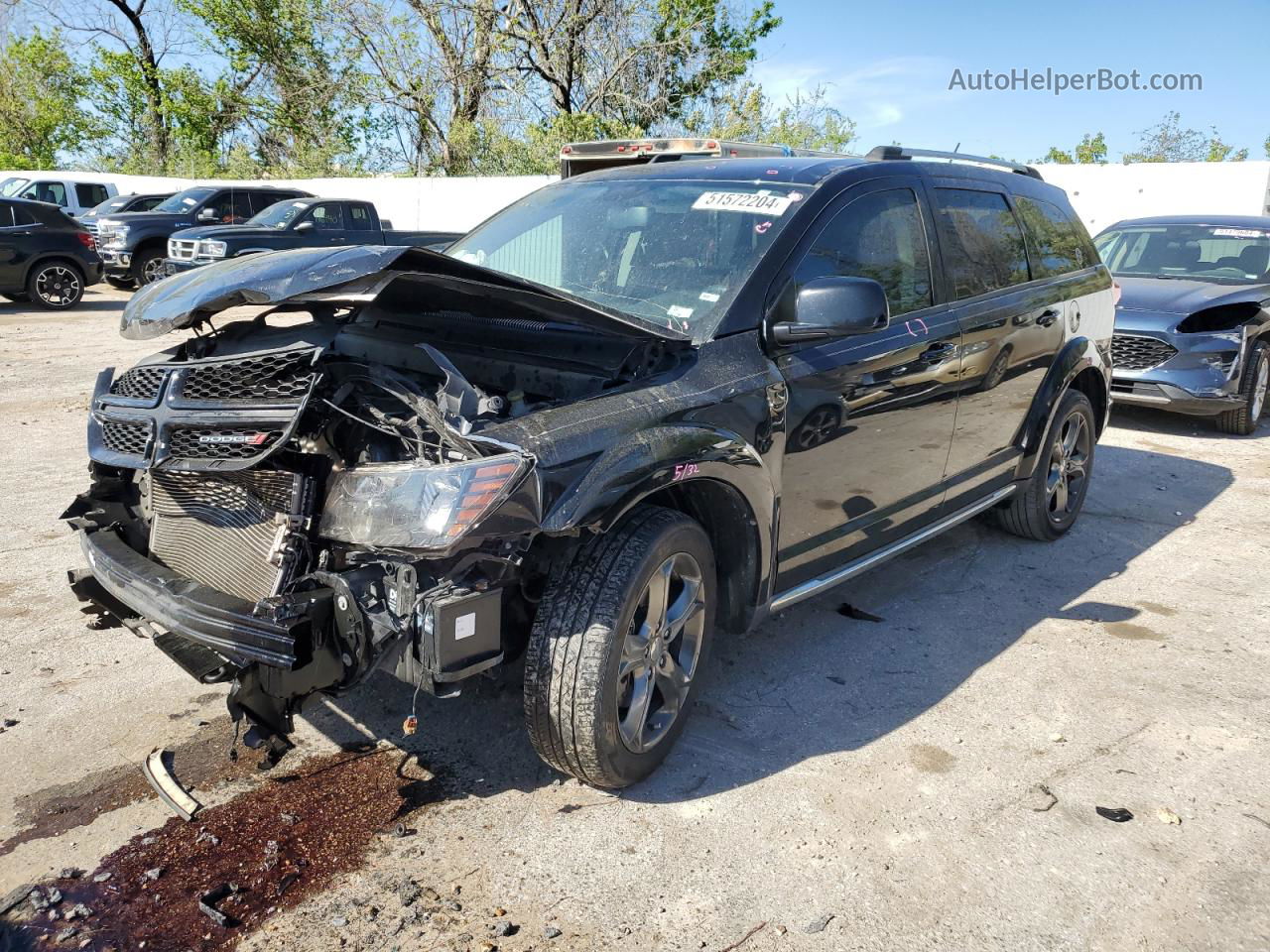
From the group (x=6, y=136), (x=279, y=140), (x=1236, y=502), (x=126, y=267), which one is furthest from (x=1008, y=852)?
(x=6, y=136)

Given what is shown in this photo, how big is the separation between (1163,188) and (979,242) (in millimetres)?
16259

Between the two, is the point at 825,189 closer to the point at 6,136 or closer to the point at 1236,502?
the point at 1236,502

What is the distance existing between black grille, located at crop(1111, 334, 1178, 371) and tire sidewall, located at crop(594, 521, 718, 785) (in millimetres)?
6415

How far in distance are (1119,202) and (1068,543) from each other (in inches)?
610

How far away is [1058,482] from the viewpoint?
5.51 metres

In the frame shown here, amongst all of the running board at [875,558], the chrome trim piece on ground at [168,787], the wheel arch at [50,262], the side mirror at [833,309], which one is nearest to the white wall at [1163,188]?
the running board at [875,558]

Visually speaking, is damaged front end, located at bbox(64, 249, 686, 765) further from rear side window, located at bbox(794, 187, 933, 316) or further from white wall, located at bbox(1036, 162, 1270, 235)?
white wall, located at bbox(1036, 162, 1270, 235)

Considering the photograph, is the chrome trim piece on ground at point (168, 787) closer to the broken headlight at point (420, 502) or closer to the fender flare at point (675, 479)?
the broken headlight at point (420, 502)

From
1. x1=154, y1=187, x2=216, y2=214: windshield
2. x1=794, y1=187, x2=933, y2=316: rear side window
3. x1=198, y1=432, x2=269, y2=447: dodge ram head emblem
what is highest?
x1=154, y1=187, x2=216, y2=214: windshield

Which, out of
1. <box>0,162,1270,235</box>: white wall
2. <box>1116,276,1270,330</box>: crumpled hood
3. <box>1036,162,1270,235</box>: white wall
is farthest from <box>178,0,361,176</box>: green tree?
<box>1116,276,1270,330</box>: crumpled hood

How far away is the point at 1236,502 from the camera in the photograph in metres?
6.60

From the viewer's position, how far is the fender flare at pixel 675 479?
266 cm

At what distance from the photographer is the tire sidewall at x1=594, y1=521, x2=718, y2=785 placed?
2.79 m

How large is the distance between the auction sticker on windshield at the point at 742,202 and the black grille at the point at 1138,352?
574 centimetres
